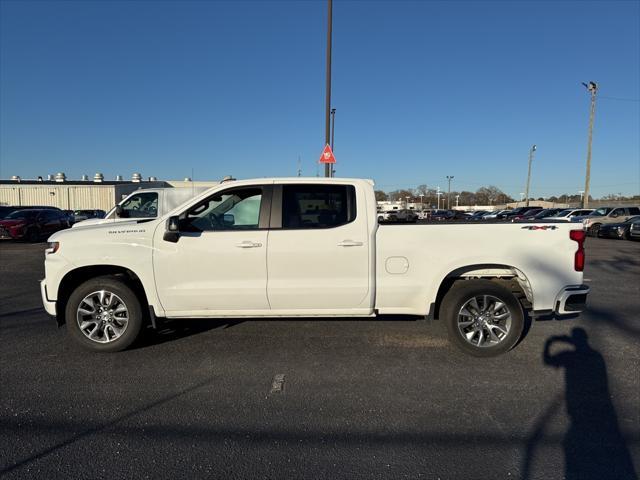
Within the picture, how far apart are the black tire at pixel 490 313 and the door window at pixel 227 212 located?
2335 mm

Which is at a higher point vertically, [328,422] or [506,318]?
[506,318]

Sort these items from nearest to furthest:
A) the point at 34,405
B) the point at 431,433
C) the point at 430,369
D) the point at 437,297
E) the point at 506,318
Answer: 1. the point at 431,433
2. the point at 34,405
3. the point at 430,369
4. the point at 506,318
5. the point at 437,297

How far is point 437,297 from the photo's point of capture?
15.0ft

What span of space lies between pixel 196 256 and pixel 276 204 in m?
1.04

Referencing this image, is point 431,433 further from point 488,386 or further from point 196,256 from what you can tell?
point 196,256

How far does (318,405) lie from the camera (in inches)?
131

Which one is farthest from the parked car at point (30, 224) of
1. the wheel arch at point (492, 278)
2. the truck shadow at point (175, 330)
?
the wheel arch at point (492, 278)

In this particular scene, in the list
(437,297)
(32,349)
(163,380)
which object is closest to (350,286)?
(437,297)

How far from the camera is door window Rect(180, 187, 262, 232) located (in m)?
4.34

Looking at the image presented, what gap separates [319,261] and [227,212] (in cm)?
120

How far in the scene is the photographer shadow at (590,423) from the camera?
2533mm

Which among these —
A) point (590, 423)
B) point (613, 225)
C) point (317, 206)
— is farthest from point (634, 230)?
point (317, 206)

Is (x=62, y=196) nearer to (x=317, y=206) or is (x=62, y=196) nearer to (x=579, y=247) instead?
(x=317, y=206)

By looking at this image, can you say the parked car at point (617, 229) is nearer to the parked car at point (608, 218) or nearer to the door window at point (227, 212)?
the parked car at point (608, 218)
